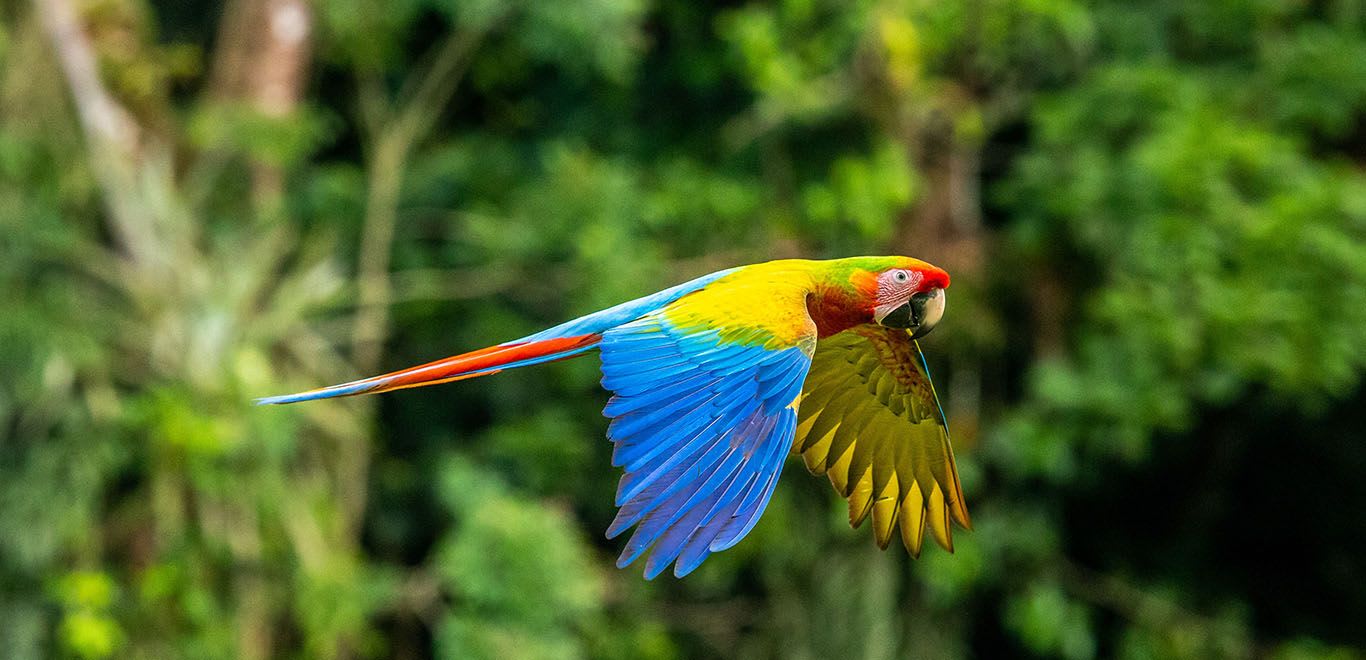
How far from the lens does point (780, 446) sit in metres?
1.81

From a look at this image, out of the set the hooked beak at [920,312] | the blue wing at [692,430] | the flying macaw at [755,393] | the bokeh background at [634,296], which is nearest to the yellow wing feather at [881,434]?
the flying macaw at [755,393]

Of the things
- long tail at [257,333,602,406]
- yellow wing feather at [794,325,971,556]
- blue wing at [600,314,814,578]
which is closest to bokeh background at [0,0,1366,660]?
yellow wing feather at [794,325,971,556]

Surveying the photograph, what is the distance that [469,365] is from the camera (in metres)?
1.81

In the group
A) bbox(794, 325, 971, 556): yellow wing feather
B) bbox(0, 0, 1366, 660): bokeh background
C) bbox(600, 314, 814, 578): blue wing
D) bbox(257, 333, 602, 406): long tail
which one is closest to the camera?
bbox(600, 314, 814, 578): blue wing

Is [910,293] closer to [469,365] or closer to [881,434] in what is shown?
[881,434]

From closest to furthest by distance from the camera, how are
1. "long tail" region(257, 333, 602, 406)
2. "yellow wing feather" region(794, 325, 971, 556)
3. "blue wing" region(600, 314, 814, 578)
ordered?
"blue wing" region(600, 314, 814, 578)
"long tail" region(257, 333, 602, 406)
"yellow wing feather" region(794, 325, 971, 556)

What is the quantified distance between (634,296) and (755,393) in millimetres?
2897

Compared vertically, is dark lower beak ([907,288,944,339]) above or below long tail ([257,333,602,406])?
below

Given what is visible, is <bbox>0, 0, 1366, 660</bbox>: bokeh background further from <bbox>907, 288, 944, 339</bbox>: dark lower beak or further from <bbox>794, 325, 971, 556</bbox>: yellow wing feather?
<bbox>907, 288, 944, 339</bbox>: dark lower beak

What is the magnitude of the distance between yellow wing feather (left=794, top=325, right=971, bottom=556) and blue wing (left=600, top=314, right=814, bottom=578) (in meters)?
0.31

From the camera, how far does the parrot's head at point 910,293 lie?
2.00 metres

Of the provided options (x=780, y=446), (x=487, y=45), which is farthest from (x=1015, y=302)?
(x=780, y=446)

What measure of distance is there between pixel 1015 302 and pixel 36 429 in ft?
9.45

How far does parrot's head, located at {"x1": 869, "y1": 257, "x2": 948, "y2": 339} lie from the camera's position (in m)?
2.00
